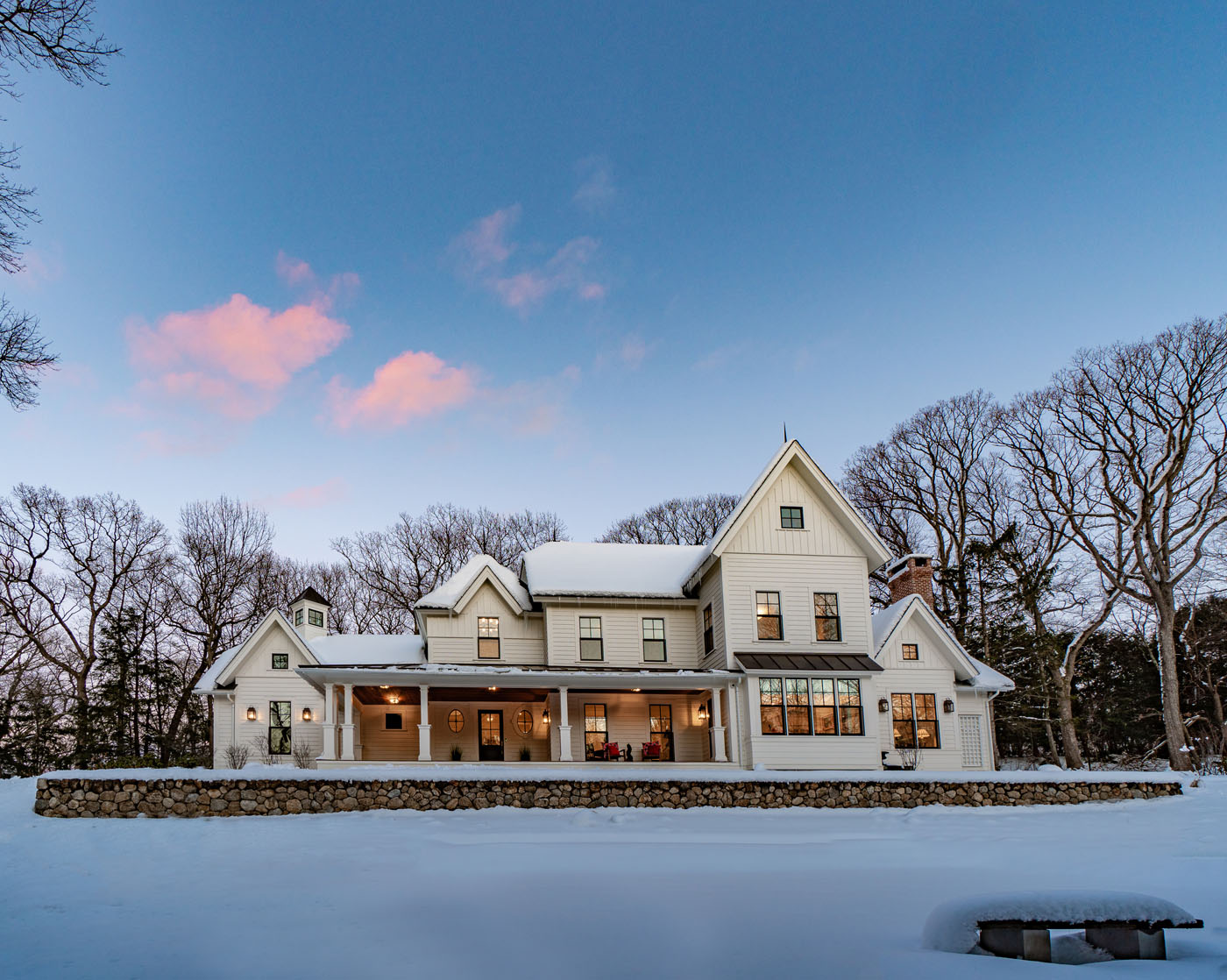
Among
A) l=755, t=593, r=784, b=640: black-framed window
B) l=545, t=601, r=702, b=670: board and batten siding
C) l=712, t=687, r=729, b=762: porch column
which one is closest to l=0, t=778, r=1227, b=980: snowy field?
l=712, t=687, r=729, b=762: porch column

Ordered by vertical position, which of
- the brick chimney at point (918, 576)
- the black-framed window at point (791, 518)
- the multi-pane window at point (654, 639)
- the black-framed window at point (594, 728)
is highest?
the black-framed window at point (791, 518)

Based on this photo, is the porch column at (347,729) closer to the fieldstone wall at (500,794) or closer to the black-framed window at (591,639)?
the fieldstone wall at (500,794)

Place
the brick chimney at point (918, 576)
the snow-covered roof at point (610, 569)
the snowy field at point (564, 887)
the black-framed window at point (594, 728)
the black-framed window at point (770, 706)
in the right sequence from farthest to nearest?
the brick chimney at point (918, 576) < the snow-covered roof at point (610, 569) < the black-framed window at point (594, 728) < the black-framed window at point (770, 706) < the snowy field at point (564, 887)

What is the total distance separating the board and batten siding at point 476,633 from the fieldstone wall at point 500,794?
20.8 feet

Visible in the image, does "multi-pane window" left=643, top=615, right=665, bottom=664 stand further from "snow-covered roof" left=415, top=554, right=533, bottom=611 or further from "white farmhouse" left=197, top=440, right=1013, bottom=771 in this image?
"snow-covered roof" left=415, top=554, right=533, bottom=611

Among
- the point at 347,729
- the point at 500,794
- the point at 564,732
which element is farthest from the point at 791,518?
the point at 347,729

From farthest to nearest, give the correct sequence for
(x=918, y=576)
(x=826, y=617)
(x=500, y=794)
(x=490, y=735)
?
(x=918, y=576) → (x=490, y=735) → (x=826, y=617) → (x=500, y=794)

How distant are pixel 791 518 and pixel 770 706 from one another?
15.3 ft

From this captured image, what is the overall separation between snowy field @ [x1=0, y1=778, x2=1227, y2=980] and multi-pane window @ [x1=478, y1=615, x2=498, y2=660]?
7300 mm

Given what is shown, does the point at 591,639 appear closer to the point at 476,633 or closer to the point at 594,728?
the point at 594,728

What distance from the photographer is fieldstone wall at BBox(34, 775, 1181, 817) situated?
51.7 ft

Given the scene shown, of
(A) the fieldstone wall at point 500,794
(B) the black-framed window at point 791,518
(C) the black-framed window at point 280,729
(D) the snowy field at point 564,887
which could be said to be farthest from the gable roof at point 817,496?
(C) the black-framed window at point 280,729

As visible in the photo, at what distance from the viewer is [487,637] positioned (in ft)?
77.0

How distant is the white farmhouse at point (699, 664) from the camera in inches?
826
